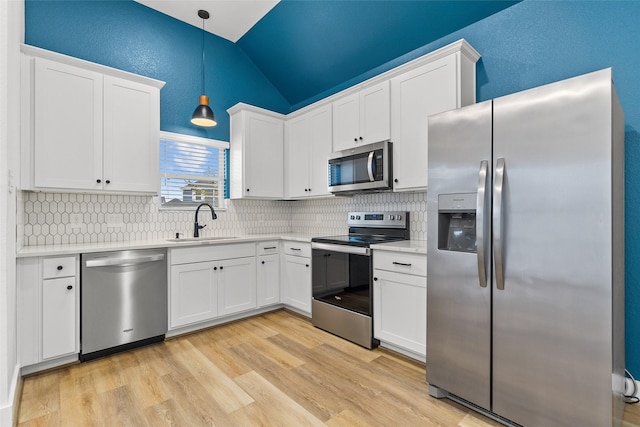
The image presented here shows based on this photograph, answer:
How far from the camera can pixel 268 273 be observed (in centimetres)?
373

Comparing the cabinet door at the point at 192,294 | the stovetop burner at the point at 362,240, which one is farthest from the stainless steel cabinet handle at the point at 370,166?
the cabinet door at the point at 192,294

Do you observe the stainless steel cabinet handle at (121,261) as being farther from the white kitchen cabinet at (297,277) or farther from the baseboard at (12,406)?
the white kitchen cabinet at (297,277)

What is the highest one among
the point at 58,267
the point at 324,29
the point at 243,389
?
the point at 324,29

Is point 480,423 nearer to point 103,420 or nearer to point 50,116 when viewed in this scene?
point 103,420

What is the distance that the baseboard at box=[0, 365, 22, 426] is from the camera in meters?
1.68

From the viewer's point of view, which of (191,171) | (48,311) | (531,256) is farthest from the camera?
(191,171)

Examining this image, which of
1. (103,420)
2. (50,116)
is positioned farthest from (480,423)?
(50,116)

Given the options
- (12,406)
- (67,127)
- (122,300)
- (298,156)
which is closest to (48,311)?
(122,300)

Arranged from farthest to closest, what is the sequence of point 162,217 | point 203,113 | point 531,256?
point 162,217 < point 203,113 < point 531,256

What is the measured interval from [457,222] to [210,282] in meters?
2.42

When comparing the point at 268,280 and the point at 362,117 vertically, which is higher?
the point at 362,117

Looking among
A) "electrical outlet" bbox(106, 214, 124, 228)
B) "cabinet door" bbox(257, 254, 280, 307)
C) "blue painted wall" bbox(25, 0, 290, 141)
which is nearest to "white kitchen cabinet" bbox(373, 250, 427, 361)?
"cabinet door" bbox(257, 254, 280, 307)

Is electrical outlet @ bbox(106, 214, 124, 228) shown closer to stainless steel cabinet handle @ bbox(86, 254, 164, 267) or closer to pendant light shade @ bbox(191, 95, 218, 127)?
stainless steel cabinet handle @ bbox(86, 254, 164, 267)

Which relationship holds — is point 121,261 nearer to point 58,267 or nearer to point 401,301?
point 58,267
